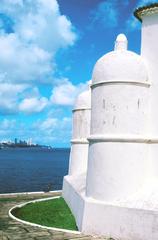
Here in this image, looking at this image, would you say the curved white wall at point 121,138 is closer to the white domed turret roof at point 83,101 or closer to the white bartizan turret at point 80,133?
the white bartizan turret at point 80,133

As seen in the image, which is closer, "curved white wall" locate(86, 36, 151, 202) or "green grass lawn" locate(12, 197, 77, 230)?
"curved white wall" locate(86, 36, 151, 202)

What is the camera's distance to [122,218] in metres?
9.63

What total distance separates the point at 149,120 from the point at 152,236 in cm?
307

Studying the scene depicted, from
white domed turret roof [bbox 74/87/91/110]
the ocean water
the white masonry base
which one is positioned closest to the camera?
the white masonry base

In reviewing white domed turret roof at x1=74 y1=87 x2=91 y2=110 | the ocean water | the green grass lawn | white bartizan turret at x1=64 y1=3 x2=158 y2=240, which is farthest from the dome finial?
the ocean water

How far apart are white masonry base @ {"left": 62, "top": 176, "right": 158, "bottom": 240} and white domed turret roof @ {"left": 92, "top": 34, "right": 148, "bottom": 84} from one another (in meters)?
2.90

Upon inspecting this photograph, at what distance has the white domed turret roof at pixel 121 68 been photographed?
34.2 feet

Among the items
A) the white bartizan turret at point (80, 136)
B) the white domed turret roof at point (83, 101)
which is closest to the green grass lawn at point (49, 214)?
the white bartizan turret at point (80, 136)

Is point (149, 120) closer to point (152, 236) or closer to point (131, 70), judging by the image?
point (131, 70)

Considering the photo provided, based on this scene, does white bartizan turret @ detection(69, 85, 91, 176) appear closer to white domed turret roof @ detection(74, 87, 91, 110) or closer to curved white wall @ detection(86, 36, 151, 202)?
white domed turret roof @ detection(74, 87, 91, 110)

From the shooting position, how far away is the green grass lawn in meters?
11.8

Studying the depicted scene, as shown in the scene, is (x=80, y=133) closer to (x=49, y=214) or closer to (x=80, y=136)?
(x=80, y=136)

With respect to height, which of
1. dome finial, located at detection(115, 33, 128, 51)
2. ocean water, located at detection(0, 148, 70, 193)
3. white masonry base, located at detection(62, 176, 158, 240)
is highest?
dome finial, located at detection(115, 33, 128, 51)

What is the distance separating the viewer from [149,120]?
10.7m
